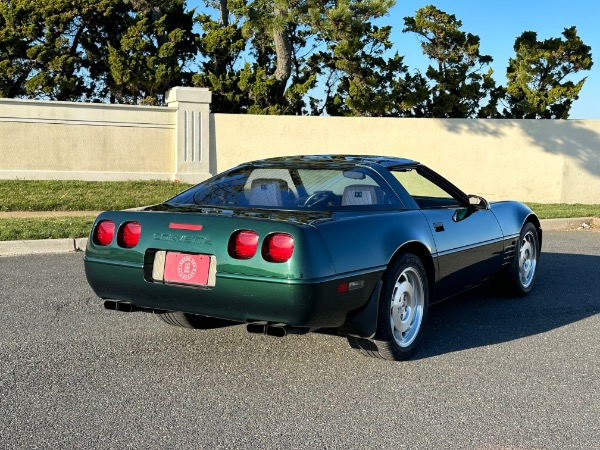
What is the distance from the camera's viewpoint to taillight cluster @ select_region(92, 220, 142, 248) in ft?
14.3

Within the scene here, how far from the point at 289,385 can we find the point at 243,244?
0.83m

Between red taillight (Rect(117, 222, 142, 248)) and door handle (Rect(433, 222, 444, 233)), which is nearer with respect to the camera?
red taillight (Rect(117, 222, 142, 248))

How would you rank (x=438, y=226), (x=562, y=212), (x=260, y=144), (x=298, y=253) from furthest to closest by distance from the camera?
(x=260, y=144) < (x=562, y=212) < (x=438, y=226) < (x=298, y=253)

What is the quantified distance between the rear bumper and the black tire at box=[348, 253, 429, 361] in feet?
0.64

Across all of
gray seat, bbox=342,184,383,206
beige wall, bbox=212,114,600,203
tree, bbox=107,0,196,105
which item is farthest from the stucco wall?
gray seat, bbox=342,184,383,206

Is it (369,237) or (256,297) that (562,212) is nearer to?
(369,237)

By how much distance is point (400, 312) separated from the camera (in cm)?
454

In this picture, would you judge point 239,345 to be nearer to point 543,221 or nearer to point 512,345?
point 512,345

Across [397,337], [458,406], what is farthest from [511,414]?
[397,337]

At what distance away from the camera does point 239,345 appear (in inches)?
189

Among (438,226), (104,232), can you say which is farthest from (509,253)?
(104,232)

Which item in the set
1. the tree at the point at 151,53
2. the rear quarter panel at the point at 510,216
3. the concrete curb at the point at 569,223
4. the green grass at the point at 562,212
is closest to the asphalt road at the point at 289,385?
the rear quarter panel at the point at 510,216

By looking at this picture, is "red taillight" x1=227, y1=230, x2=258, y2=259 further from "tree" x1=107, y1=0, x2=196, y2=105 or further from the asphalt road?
"tree" x1=107, y1=0, x2=196, y2=105

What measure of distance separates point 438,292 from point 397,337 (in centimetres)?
67
